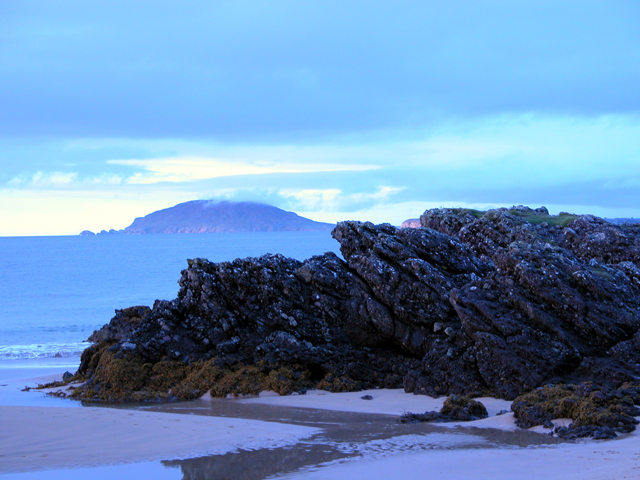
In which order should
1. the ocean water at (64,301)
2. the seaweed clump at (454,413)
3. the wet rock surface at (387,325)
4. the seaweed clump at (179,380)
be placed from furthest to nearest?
the ocean water at (64,301)
the seaweed clump at (179,380)
the wet rock surface at (387,325)
the seaweed clump at (454,413)

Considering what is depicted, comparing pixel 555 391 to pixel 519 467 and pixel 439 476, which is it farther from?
pixel 439 476

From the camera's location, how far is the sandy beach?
873cm

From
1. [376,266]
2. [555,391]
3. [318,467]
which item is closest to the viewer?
[318,467]

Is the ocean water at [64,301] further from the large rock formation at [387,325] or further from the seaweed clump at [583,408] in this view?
the seaweed clump at [583,408]

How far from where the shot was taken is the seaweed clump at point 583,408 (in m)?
10.7

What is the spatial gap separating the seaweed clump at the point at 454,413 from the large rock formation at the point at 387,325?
1.60 metres

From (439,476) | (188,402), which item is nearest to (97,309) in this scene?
(188,402)

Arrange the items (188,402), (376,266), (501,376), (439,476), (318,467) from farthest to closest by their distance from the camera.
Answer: (376,266)
(188,402)
(501,376)
(318,467)
(439,476)

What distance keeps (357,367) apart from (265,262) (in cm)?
448

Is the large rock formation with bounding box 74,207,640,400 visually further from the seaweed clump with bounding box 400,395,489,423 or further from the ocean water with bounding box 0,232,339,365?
the ocean water with bounding box 0,232,339,365

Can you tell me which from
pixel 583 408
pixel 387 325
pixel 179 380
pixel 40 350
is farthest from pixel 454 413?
pixel 40 350

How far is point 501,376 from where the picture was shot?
14.5m

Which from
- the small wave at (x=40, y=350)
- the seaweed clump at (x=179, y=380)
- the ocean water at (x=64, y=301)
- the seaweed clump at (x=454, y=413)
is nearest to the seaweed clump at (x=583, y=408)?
the seaweed clump at (x=454, y=413)

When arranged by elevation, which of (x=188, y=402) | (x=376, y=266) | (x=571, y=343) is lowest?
(x=188, y=402)
